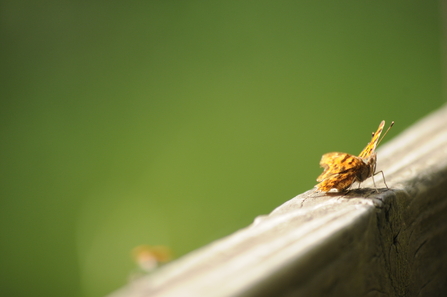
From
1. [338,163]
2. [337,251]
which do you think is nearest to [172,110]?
[338,163]

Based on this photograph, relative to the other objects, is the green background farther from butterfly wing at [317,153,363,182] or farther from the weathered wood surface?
the weathered wood surface

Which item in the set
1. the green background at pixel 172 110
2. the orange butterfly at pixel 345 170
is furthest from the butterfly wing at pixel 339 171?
the green background at pixel 172 110

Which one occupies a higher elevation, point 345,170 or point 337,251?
point 345,170

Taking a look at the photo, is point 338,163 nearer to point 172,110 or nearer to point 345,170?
point 345,170

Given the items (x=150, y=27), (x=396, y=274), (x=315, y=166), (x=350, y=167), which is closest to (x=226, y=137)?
(x=315, y=166)

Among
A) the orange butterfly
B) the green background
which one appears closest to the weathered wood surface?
the orange butterfly

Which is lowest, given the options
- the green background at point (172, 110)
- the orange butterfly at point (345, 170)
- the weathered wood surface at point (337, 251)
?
the weathered wood surface at point (337, 251)

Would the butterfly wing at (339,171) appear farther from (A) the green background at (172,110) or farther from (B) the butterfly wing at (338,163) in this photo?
(A) the green background at (172,110)
